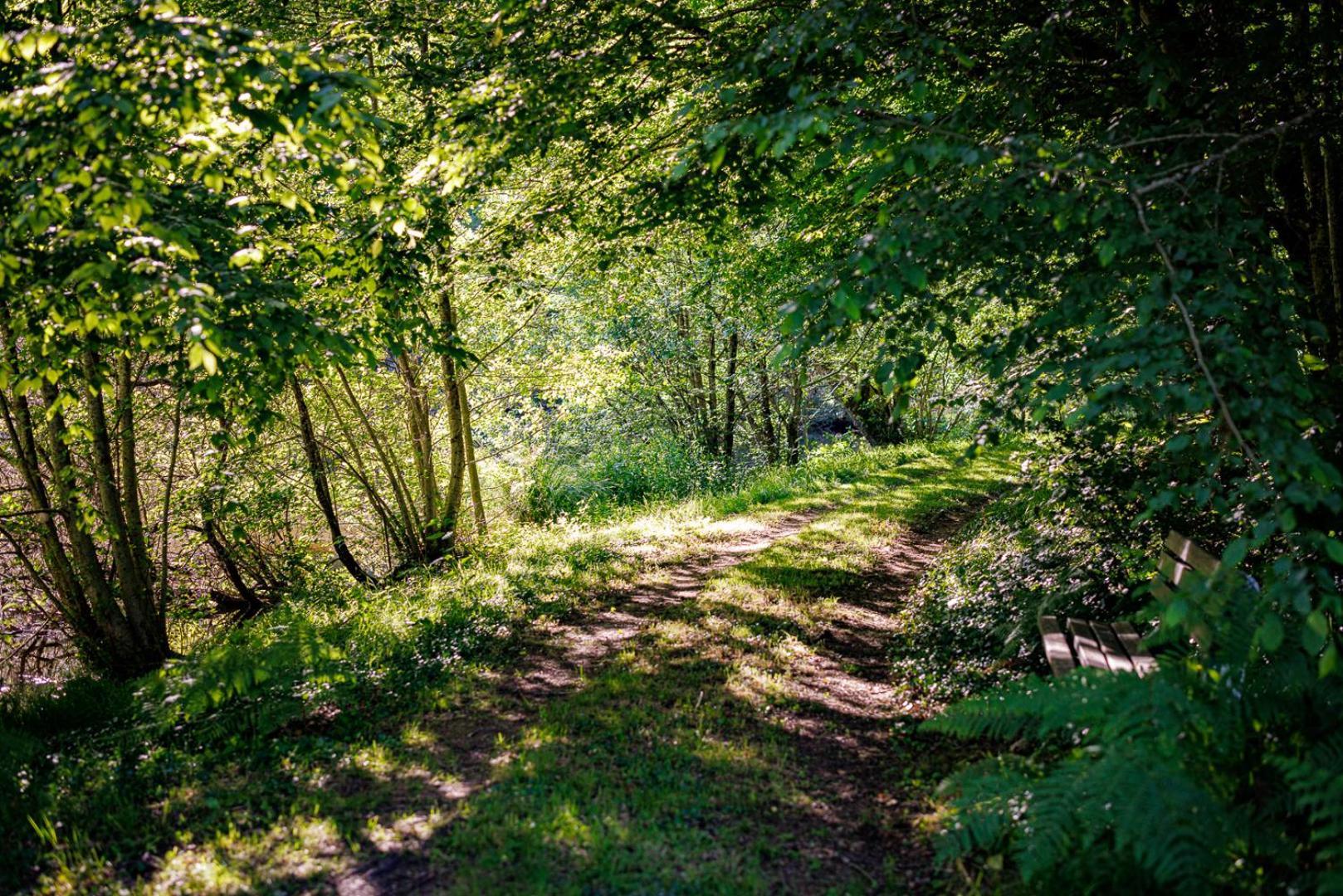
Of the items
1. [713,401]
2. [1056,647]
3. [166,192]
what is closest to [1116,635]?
[1056,647]

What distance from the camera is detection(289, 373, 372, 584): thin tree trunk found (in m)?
10.3

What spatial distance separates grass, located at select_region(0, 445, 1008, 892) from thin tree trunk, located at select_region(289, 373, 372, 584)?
338 centimetres

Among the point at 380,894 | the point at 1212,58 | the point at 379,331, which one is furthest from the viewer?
the point at 379,331

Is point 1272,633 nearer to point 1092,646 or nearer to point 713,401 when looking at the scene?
point 1092,646

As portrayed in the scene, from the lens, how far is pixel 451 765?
15.5 ft

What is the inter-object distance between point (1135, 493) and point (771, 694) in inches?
108

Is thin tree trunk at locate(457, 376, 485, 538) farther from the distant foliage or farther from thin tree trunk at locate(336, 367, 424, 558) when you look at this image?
the distant foliage

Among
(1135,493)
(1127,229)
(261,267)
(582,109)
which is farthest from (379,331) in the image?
(1135,493)

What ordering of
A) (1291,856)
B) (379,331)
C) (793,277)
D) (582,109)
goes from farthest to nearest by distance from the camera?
(793,277)
(582,109)
(379,331)
(1291,856)

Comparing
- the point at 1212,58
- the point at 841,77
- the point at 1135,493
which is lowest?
the point at 1135,493

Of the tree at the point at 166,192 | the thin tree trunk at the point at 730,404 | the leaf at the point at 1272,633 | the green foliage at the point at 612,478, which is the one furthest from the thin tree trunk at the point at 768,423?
the leaf at the point at 1272,633

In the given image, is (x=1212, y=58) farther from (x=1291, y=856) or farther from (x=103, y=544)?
(x=103, y=544)

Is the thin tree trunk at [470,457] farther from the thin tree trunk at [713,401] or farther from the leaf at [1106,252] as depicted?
the thin tree trunk at [713,401]

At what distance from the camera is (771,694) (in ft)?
18.8
